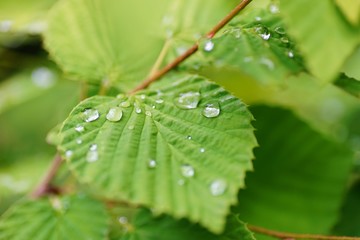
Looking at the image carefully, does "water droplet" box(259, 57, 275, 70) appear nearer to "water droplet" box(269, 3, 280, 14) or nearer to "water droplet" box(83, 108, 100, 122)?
"water droplet" box(269, 3, 280, 14)

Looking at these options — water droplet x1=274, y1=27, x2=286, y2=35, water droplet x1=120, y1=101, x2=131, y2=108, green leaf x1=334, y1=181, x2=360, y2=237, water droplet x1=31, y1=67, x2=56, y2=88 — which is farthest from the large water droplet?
water droplet x1=31, y1=67, x2=56, y2=88

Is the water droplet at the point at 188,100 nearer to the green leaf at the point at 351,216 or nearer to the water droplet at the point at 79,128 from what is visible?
the water droplet at the point at 79,128

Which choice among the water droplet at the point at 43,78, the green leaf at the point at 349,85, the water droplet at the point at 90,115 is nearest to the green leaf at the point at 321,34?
the green leaf at the point at 349,85

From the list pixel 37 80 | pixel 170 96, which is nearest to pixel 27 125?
pixel 37 80

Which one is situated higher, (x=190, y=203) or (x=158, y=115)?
(x=158, y=115)

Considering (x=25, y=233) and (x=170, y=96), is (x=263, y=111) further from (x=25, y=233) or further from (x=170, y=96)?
(x=25, y=233)
